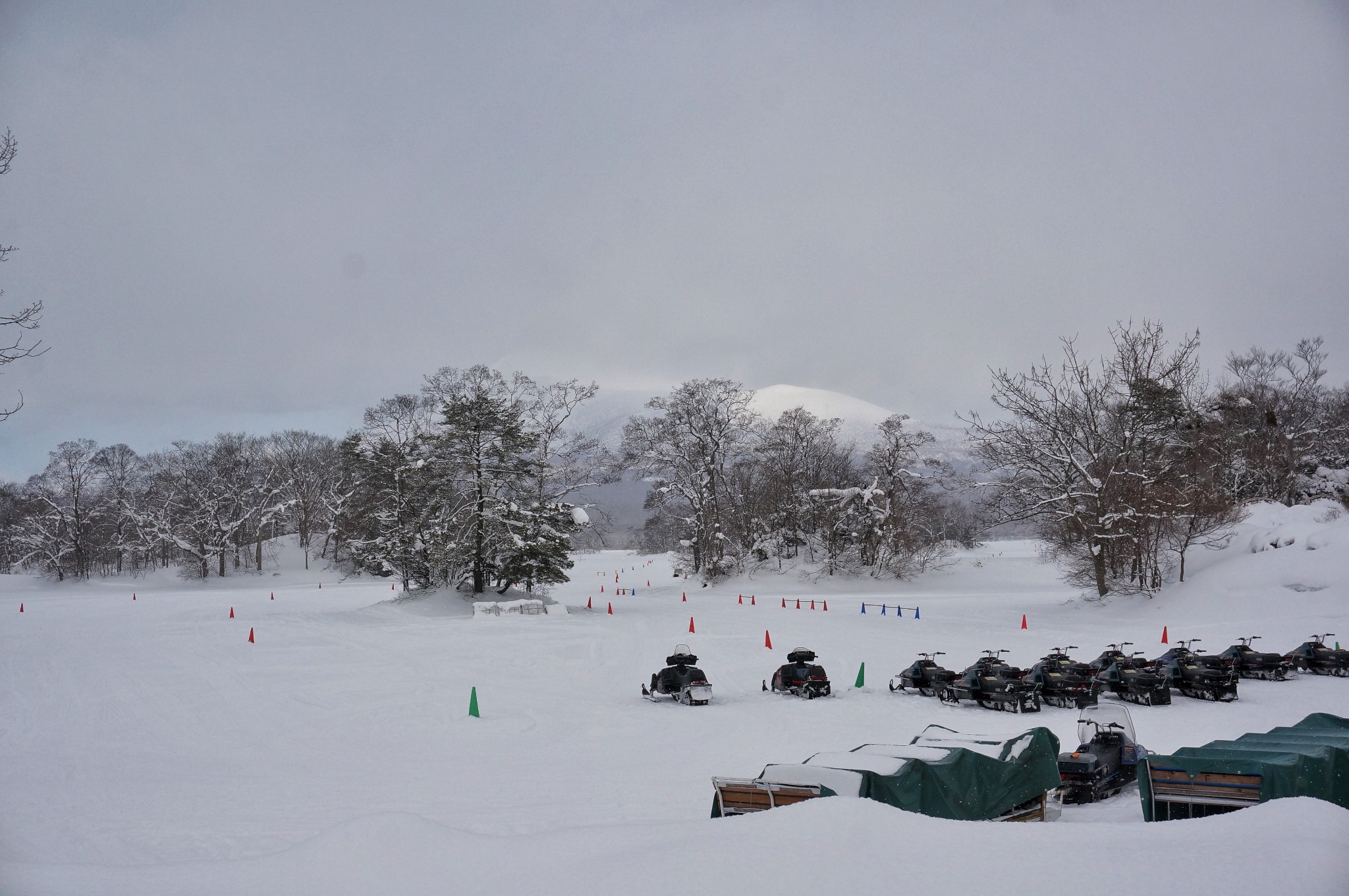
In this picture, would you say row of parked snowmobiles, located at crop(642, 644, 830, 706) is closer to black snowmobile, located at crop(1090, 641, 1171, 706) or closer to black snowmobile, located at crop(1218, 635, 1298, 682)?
black snowmobile, located at crop(1090, 641, 1171, 706)

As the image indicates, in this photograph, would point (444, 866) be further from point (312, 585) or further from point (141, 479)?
point (141, 479)

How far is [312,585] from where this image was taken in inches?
2414

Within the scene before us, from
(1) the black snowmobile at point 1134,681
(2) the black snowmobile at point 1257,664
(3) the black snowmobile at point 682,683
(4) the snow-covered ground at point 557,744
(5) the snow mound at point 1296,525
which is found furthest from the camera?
(5) the snow mound at point 1296,525

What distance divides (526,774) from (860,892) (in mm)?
7394

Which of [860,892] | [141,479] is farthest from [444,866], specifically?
[141,479]

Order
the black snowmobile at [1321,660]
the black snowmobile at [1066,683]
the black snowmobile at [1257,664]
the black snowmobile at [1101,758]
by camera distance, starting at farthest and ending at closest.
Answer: the black snowmobile at [1321,660] → the black snowmobile at [1257,664] → the black snowmobile at [1066,683] → the black snowmobile at [1101,758]

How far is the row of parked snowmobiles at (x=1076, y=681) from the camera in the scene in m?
15.3

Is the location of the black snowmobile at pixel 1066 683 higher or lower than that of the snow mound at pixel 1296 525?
lower

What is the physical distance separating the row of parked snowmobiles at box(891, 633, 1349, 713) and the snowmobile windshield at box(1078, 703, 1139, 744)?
5.12 meters

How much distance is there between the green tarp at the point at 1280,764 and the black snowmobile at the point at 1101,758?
1.53 meters

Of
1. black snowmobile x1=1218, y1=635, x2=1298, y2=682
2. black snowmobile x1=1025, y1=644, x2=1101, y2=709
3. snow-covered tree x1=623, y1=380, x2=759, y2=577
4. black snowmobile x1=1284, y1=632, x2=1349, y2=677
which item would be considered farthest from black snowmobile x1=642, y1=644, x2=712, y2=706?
snow-covered tree x1=623, y1=380, x2=759, y2=577

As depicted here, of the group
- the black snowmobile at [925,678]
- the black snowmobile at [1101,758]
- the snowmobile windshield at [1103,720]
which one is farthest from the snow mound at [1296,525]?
the black snowmobile at [1101,758]

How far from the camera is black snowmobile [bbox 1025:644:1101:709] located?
15430mm

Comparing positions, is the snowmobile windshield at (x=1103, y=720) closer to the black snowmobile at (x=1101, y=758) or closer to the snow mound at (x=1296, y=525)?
the black snowmobile at (x=1101, y=758)
